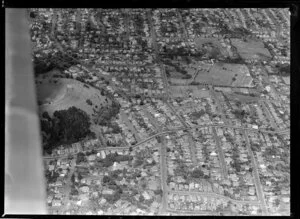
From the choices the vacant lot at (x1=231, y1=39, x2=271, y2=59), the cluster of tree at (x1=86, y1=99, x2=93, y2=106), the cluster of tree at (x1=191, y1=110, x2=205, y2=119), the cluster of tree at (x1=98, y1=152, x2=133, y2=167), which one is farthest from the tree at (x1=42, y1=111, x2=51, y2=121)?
the vacant lot at (x1=231, y1=39, x2=271, y2=59)

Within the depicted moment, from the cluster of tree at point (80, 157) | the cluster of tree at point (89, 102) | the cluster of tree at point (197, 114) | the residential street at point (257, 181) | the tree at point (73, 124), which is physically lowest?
the residential street at point (257, 181)

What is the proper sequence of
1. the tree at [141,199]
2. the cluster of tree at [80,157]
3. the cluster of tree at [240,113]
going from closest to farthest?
the tree at [141,199], the cluster of tree at [80,157], the cluster of tree at [240,113]

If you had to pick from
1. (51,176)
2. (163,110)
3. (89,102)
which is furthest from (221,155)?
(51,176)

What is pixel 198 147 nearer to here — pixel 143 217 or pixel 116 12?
pixel 143 217

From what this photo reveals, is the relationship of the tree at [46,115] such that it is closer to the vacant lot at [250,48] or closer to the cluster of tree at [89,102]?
the cluster of tree at [89,102]

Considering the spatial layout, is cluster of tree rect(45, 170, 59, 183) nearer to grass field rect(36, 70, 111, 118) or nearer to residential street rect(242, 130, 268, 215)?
grass field rect(36, 70, 111, 118)

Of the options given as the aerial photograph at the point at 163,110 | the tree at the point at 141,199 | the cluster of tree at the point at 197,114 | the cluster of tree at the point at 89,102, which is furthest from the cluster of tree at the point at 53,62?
the tree at the point at 141,199

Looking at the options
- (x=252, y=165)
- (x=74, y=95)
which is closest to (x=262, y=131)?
(x=252, y=165)
